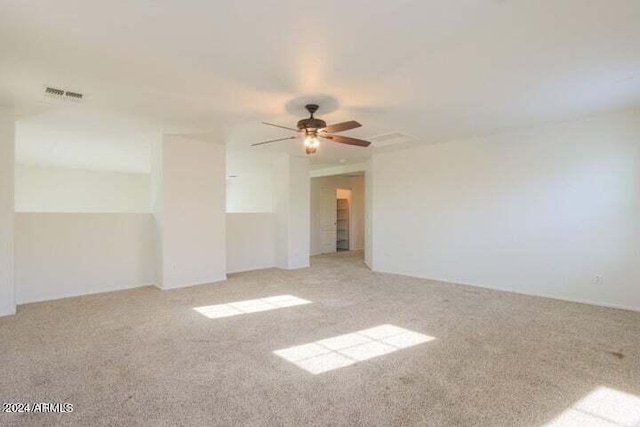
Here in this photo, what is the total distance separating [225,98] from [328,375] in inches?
120

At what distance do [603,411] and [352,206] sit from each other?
9046 mm

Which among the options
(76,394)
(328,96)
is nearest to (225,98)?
(328,96)

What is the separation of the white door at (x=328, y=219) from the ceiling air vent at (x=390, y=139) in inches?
163

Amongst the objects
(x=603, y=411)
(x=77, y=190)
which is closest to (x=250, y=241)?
(x=77, y=190)

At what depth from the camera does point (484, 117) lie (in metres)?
4.61

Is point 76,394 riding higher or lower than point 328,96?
lower

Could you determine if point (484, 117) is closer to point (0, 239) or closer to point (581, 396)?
point (581, 396)

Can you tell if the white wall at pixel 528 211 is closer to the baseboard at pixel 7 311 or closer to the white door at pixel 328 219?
the white door at pixel 328 219

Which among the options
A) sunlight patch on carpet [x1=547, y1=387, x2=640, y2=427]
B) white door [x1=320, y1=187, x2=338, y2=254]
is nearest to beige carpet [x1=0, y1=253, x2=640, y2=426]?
sunlight patch on carpet [x1=547, y1=387, x2=640, y2=427]

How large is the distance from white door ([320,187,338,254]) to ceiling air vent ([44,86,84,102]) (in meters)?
7.17

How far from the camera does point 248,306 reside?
4.60 meters

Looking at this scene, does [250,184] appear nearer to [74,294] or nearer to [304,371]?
[74,294]

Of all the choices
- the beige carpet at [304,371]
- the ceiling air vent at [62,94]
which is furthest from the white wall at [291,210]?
the ceiling air vent at [62,94]

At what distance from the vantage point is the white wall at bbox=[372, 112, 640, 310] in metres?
4.45
